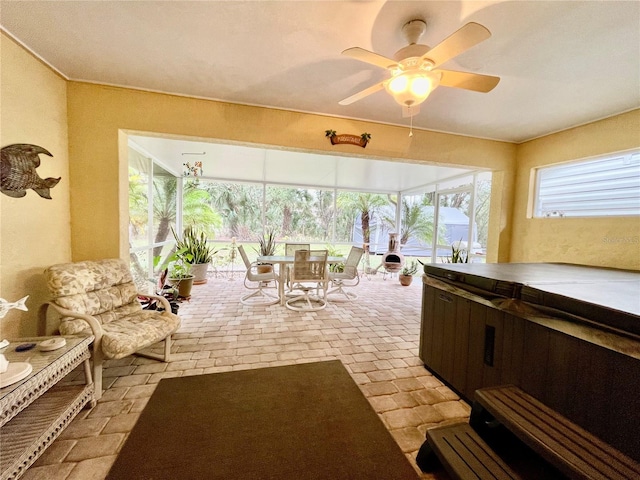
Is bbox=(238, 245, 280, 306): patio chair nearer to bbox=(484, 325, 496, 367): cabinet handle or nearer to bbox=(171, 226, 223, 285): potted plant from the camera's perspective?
bbox=(171, 226, 223, 285): potted plant

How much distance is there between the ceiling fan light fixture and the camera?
62.0 inches

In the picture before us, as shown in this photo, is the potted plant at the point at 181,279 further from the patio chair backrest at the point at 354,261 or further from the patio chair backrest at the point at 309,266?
the patio chair backrest at the point at 354,261

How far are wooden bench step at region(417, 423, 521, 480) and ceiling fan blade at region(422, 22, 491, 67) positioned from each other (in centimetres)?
204

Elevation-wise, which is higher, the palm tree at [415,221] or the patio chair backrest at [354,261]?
the palm tree at [415,221]

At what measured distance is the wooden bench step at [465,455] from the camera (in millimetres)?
1055

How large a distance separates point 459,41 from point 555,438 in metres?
1.99

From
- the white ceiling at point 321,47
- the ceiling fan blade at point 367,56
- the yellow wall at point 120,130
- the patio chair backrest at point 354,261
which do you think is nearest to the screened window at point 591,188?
the white ceiling at point 321,47

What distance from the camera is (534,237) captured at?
11.7 feet

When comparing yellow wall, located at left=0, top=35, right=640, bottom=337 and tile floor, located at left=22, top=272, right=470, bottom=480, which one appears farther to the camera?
yellow wall, located at left=0, top=35, right=640, bottom=337

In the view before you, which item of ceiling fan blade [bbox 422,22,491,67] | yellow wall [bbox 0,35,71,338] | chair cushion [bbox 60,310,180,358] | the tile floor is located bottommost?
the tile floor

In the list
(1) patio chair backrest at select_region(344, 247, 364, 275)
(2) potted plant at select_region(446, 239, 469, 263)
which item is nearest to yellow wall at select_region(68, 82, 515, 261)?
(1) patio chair backrest at select_region(344, 247, 364, 275)

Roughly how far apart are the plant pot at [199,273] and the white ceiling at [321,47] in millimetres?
3587

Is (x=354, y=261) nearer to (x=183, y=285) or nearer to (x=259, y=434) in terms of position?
(x=183, y=285)

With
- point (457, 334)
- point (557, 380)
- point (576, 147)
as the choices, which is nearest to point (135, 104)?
point (457, 334)
